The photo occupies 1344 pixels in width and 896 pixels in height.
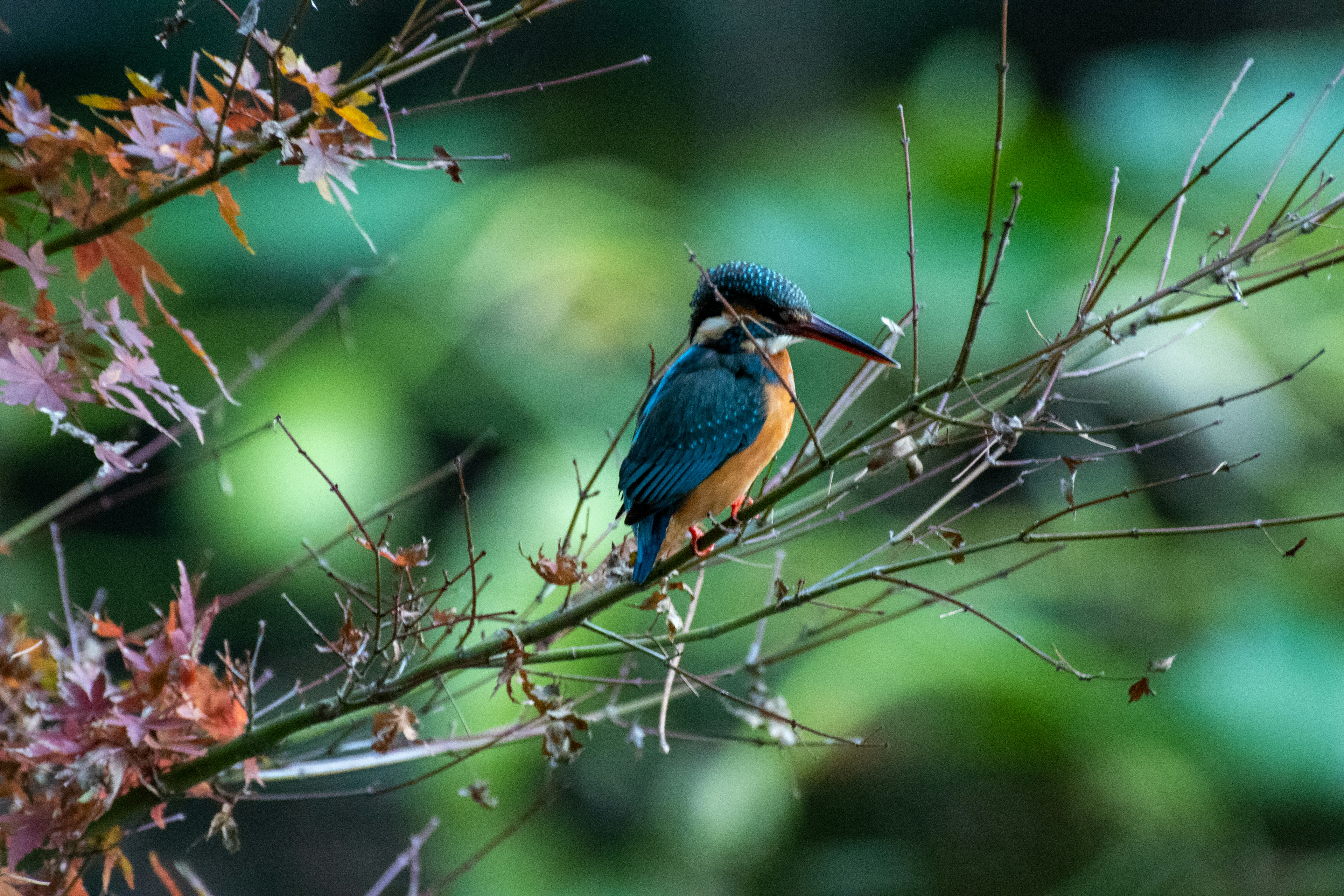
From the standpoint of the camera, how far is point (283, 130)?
2.24ft

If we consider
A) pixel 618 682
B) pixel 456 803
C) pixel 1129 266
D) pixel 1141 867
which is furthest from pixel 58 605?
pixel 1129 266

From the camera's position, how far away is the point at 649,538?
3.61ft

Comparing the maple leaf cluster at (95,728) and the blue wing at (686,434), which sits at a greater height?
the blue wing at (686,434)

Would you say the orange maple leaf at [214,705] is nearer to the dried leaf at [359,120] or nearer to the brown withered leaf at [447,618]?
the brown withered leaf at [447,618]

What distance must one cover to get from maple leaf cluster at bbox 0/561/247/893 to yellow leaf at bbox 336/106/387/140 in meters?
0.34

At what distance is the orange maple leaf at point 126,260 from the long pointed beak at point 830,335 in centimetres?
62

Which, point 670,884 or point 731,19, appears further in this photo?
point 731,19

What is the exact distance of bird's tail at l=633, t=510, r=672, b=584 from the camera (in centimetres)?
102

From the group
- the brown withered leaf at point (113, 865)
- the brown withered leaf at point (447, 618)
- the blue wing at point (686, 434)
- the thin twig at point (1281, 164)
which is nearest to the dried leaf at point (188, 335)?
the brown withered leaf at point (447, 618)

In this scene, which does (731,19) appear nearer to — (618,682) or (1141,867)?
(1141,867)

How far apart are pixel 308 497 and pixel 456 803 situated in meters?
0.96

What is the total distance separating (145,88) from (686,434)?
62cm

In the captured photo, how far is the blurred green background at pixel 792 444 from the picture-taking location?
2773 mm

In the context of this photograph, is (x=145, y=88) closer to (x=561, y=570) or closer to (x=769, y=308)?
(x=561, y=570)
